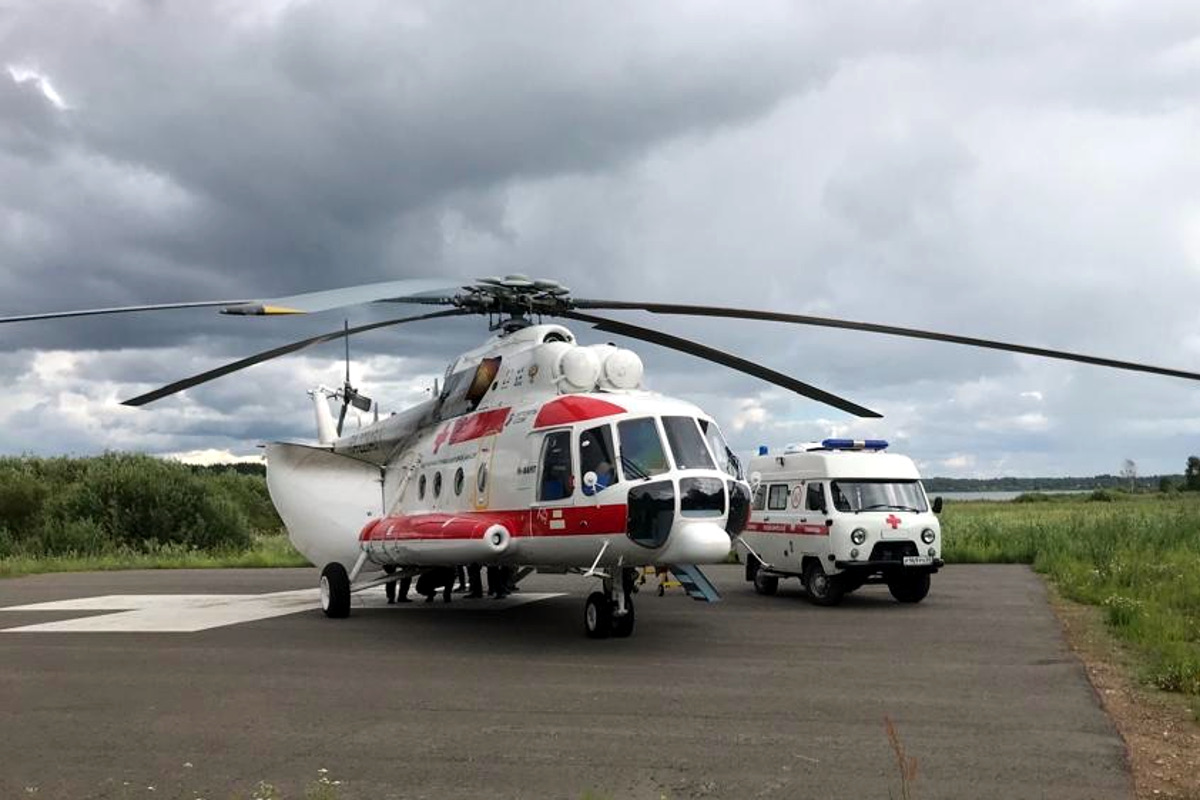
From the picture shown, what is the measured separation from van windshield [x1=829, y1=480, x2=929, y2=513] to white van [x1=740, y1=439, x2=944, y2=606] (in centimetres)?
2

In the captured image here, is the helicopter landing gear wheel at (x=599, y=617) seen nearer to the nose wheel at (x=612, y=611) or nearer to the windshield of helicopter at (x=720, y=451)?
the nose wheel at (x=612, y=611)

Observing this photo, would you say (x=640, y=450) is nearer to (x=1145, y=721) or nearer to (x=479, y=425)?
(x=479, y=425)

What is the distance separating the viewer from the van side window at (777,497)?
1777cm

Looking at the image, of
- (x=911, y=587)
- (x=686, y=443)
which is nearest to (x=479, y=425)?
(x=686, y=443)

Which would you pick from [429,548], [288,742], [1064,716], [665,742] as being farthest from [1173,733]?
[429,548]

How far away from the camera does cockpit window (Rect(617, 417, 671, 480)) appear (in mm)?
11445

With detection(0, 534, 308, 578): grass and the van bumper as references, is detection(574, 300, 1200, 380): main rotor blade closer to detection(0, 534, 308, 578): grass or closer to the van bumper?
the van bumper

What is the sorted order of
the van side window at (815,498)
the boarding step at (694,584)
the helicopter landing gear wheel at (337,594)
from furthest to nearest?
1. the van side window at (815,498)
2. the helicopter landing gear wheel at (337,594)
3. the boarding step at (694,584)

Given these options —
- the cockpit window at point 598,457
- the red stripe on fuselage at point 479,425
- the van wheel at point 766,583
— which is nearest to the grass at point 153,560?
the van wheel at point 766,583

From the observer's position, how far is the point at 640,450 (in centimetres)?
1160

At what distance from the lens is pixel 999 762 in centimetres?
690

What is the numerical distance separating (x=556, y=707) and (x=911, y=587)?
9959mm

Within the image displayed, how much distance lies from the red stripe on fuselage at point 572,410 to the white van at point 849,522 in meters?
4.76

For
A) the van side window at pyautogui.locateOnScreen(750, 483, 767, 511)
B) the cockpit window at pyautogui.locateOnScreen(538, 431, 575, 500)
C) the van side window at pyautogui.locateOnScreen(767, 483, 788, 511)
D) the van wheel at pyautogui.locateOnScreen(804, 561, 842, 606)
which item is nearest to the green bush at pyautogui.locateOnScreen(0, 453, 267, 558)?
the van side window at pyautogui.locateOnScreen(750, 483, 767, 511)
